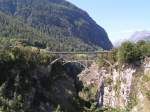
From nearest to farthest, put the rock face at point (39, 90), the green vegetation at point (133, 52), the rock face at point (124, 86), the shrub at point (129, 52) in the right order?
the rock face at point (124, 86) → the green vegetation at point (133, 52) → the shrub at point (129, 52) → the rock face at point (39, 90)

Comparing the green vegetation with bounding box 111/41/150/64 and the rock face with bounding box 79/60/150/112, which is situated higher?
the green vegetation with bounding box 111/41/150/64

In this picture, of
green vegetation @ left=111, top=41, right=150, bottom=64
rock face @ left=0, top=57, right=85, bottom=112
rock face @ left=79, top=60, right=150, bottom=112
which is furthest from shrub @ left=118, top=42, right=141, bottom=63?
rock face @ left=0, top=57, right=85, bottom=112

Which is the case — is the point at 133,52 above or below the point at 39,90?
above

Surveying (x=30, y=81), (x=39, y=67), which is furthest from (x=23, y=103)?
(x=39, y=67)

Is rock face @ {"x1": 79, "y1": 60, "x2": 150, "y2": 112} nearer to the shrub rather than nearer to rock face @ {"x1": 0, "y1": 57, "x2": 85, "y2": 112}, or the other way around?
the shrub

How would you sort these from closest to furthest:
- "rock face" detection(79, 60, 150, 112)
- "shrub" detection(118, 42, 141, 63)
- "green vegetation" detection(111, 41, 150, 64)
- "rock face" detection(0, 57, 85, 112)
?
"rock face" detection(79, 60, 150, 112), "green vegetation" detection(111, 41, 150, 64), "shrub" detection(118, 42, 141, 63), "rock face" detection(0, 57, 85, 112)

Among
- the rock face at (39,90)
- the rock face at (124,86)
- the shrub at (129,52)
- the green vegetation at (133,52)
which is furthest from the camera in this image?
the rock face at (39,90)

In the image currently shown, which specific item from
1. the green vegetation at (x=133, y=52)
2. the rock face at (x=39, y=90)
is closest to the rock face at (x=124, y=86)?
the green vegetation at (x=133, y=52)

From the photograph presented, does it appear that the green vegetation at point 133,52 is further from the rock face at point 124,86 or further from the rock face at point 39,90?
the rock face at point 39,90

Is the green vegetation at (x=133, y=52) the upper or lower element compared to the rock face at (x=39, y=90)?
upper

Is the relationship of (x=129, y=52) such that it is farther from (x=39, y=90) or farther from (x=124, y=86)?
(x=39, y=90)

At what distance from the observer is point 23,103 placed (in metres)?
83.2

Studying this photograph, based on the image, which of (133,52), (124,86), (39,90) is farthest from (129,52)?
(39,90)

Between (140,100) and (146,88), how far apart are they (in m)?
2.36
